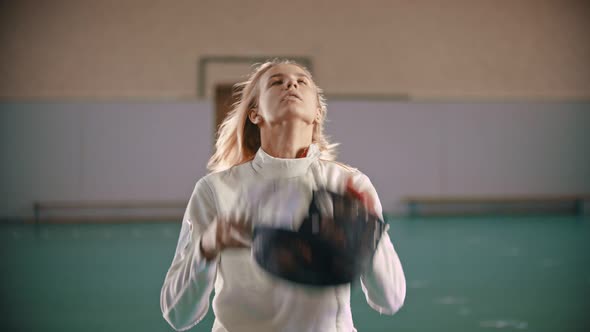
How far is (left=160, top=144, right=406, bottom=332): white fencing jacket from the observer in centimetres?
121

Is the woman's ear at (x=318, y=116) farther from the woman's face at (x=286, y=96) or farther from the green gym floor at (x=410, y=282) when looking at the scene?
the green gym floor at (x=410, y=282)

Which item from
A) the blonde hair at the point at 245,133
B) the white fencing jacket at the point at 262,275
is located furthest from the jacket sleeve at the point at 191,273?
the blonde hair at the point at 245,133

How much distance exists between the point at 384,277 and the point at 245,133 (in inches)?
21.8

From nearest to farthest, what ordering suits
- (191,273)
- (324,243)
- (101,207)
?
(324,243) → (191,273) → (101,207)

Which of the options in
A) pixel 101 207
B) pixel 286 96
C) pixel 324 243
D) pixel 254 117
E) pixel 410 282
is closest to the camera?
pixel 324 243

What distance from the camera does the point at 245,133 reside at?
61.5 inches

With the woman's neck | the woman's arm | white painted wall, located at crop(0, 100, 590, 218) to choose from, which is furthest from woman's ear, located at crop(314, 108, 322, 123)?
white painted wall, located at crop(0, 100, 590, 218)

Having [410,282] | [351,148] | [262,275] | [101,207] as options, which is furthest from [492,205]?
[262,275]

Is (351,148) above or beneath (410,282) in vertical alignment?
beneath

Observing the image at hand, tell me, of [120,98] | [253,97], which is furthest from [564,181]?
[253,97]

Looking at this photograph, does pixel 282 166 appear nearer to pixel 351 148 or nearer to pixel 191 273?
pixel 191 273

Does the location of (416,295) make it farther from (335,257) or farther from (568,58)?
(568,58)

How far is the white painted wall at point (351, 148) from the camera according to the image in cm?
959

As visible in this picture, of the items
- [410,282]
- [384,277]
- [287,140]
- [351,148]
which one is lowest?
[351,148]
